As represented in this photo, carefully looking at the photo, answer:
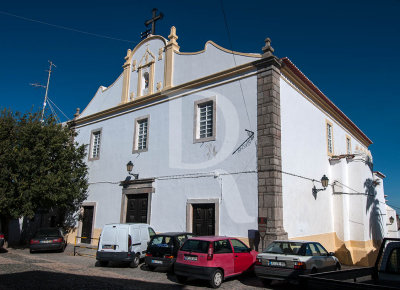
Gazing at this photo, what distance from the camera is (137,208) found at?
599 inches

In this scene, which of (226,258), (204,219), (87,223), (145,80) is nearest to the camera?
(226,258)

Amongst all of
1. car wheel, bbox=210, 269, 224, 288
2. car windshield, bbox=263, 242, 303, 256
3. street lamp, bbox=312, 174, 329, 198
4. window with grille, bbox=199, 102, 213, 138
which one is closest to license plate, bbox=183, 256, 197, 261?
car wheel, bbox=210, 269, 224, 288

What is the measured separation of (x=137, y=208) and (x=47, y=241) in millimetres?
4152

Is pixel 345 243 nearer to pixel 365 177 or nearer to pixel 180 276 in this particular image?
pixel 365 177

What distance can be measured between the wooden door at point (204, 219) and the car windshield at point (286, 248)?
3722 millimetres

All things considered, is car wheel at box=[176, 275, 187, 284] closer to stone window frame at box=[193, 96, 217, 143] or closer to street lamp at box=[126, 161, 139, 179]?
stone window frame at box=[193, 96, 217, 143]

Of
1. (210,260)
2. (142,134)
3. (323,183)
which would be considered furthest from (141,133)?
(210,260)

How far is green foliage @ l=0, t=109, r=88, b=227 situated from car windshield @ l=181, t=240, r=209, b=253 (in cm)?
920

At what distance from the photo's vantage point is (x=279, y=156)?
11.6 metres

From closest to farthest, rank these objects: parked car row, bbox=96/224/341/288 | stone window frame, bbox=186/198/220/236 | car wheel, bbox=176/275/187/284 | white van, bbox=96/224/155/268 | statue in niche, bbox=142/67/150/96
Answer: parked car row, bbox=96/224/341/288 < car wheel, bbox=176/275/187/284 < white van, bbox=96/224/155/268 < stone window frame, bbox=186/198/220/236 < statue in niche, bbox=142/67/150/96

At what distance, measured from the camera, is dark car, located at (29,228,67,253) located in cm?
1438

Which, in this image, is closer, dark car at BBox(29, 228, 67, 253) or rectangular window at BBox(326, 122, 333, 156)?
dark car at BBox(29, 228, 67, 253)

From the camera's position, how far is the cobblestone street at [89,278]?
793 cm

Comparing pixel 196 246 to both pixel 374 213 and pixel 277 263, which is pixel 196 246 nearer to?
pixel 277 263
